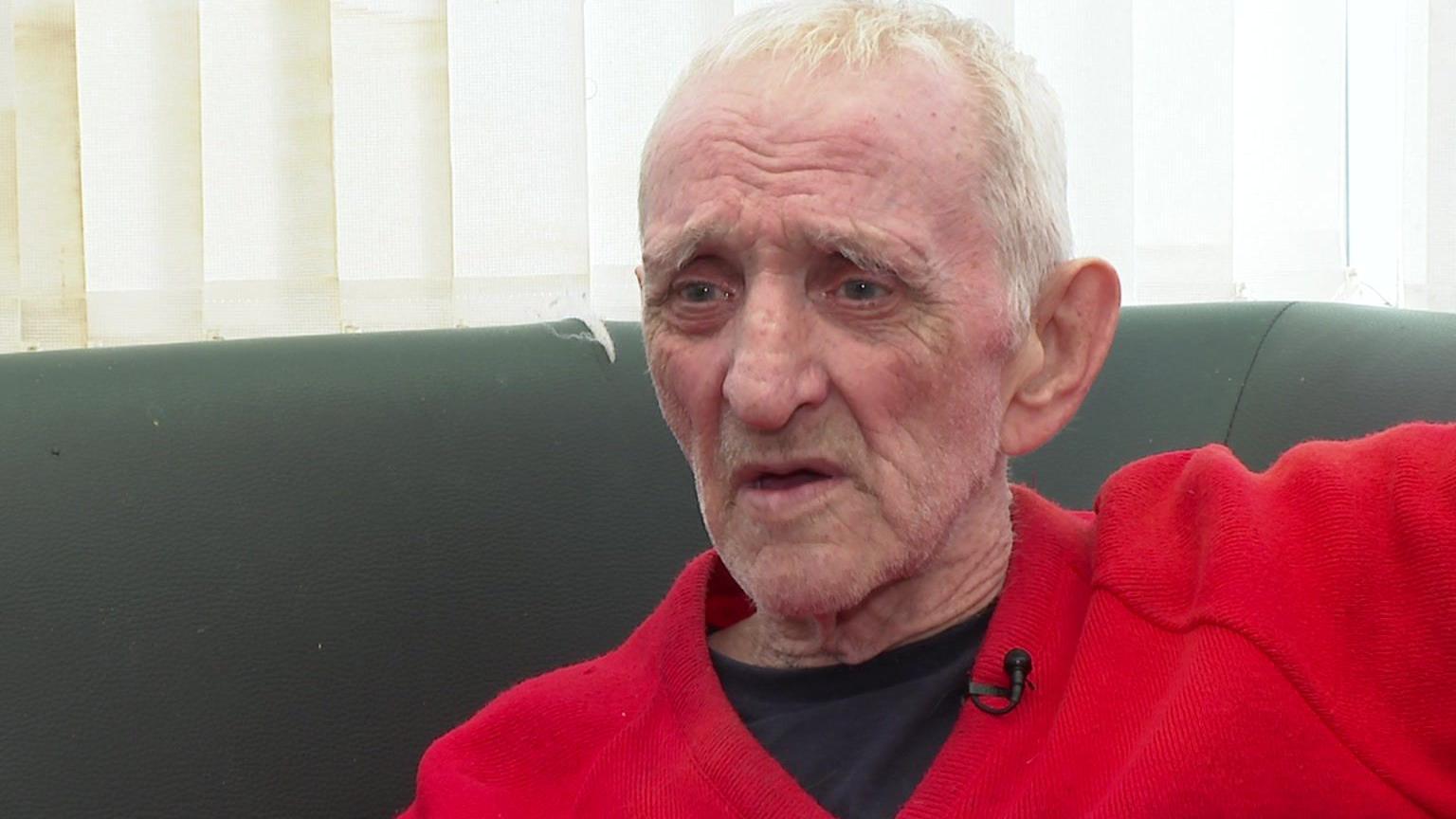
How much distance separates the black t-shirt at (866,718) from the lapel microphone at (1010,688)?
49 mm

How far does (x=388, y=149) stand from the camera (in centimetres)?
160

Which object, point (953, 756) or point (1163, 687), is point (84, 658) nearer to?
point (953, 756)

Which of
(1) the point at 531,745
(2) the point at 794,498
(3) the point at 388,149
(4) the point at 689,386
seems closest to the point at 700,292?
(4) the point at 689,386

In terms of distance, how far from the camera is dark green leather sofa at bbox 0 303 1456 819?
1.18m

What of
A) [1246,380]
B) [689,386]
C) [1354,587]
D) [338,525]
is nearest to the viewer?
[1354,587]

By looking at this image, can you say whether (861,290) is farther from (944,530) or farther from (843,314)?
(944,530)

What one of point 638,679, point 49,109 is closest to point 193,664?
point 638,679

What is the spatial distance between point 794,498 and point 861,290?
0.48 ft

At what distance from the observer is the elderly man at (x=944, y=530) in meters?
0.95

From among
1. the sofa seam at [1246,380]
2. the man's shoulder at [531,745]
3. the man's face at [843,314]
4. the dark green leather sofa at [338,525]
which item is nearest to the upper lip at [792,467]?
the man's face at [843,314]

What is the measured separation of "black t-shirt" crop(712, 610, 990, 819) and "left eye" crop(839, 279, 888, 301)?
0.86ft

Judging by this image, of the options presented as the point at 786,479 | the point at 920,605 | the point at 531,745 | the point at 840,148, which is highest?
the point at 840,148

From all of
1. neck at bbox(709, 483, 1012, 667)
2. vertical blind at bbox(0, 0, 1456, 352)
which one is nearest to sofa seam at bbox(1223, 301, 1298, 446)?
vertical blind at bbox(0, 0, 1456, 352)

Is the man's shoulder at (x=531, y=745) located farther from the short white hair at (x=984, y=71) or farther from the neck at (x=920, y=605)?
the short white hair at (x=984, y=71)
